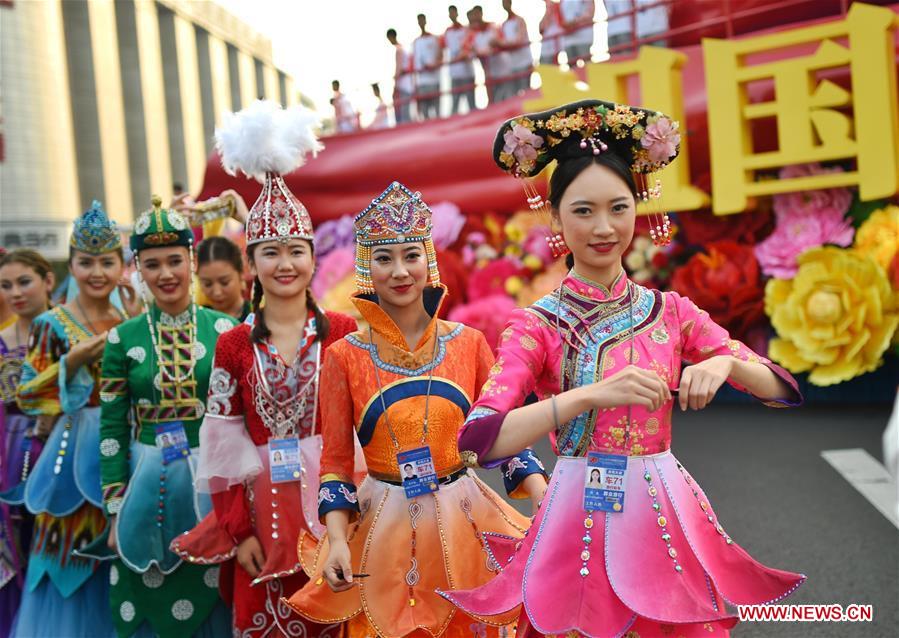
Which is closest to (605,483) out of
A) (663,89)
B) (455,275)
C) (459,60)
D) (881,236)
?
(881,236)

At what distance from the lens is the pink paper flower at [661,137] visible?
1.88 metres

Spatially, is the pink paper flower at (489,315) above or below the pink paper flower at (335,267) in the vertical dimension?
below

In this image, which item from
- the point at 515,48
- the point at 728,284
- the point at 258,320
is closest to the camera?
the point at 258,320

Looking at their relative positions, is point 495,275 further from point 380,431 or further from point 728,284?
point 380,431

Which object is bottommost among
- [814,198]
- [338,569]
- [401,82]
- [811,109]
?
[338,569]

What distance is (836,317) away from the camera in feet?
21.7

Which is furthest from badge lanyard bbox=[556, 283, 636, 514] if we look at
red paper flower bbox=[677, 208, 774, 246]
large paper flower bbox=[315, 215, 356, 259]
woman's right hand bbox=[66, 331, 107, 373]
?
large paper flower bbox=[315, 215, 356, 259]

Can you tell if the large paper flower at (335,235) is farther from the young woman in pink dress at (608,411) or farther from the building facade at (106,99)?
the young woman in pink dress at (608,411)

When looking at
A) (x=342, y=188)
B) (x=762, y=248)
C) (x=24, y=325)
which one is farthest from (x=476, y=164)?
(x=24, y=325)

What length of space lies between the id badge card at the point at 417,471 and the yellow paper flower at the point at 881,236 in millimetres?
5530

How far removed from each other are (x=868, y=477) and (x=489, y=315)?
367 cm

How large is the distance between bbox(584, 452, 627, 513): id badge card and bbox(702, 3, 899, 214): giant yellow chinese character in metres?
5.68

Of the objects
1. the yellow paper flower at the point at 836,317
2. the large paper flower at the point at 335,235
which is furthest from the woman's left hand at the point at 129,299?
the large paper flower at the point at 335,235

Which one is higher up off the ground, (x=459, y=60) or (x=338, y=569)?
(x=459, y=60)
